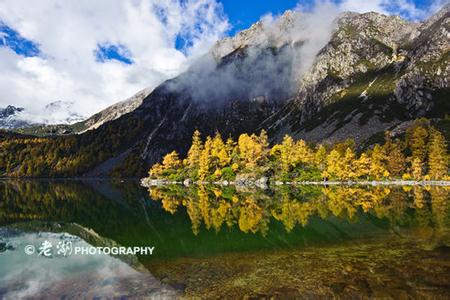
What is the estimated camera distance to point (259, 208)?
5731 centimetres

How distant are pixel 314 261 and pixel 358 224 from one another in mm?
16819

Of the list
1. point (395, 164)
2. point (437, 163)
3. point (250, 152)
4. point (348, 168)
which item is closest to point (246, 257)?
point (348, 168)

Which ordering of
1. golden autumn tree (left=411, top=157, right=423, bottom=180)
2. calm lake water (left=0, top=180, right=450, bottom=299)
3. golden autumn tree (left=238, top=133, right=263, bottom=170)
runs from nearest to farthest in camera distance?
calm lake water (left=0, top=180, right=450, bottom=299) < golden autumn tree (left=411, top=157, right=423, bottom=180) < golden autumn tree (left=238, top=133, right=263, bottom=170)

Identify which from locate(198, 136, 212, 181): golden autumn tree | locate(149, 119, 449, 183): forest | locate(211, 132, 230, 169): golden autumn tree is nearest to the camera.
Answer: locate(149, 119, 449, 183): forest

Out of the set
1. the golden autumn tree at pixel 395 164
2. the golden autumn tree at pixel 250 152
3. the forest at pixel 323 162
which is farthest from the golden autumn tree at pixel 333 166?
the golden autumn tree at pixel 250 152

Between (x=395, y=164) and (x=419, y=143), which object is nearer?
(x=395, y=164)

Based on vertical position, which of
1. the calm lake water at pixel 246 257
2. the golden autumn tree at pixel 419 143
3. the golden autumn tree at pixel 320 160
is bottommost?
the calm lake water at pixel 246 257

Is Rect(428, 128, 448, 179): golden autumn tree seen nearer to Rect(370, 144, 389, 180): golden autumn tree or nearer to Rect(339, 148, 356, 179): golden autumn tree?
Rect(370, 144, 389, 180): golden autumn tree

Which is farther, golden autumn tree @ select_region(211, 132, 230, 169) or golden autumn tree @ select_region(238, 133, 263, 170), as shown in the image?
golden autumn tree @ select_region(211, 132, 230, 169)

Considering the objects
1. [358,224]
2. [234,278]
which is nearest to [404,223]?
[358,224]

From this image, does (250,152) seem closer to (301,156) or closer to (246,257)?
(301,156)

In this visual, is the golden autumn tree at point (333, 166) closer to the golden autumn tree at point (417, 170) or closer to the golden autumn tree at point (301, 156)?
the golden autumn tree at point (301, 156)

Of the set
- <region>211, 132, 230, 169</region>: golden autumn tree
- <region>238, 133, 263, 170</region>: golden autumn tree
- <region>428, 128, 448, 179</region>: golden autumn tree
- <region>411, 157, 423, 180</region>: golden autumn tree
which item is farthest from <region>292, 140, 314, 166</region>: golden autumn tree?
<region>428, 128, 448, 179</region>: golden autumn tree

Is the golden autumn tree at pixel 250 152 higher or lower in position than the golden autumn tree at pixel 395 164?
higher
